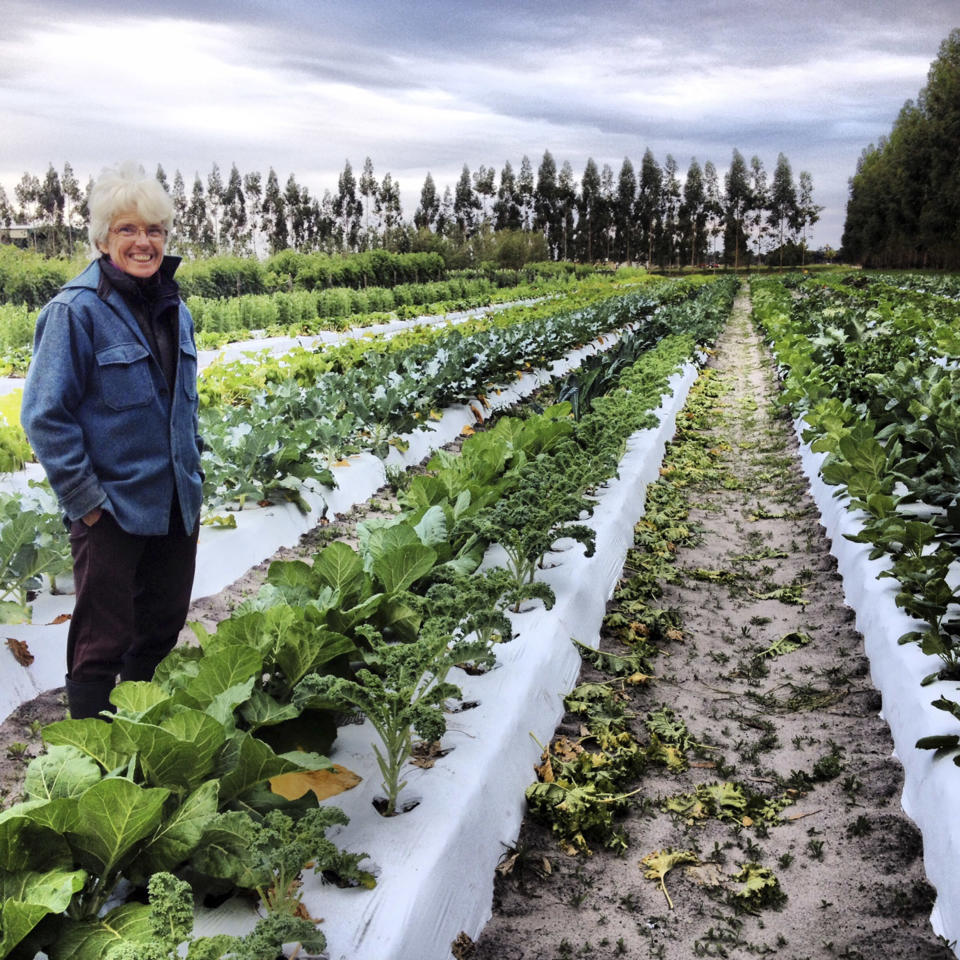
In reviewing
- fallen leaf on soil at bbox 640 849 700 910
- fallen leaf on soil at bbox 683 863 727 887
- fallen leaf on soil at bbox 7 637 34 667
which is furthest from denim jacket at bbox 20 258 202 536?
fallen leaf on soil at bbox 683 863 727 887

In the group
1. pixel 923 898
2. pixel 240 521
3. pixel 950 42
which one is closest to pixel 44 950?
pixel 923 898

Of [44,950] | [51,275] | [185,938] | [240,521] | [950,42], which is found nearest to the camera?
Result: [185,938]

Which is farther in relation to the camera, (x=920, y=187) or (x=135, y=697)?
(x=920, y=187)

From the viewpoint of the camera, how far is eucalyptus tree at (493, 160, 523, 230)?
9388 cm

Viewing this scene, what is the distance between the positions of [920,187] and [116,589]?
6482cm

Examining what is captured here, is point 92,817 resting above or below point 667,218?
below

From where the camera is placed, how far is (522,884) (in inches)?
95.4

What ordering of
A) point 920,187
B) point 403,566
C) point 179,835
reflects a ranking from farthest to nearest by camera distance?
point 920,187
point 403,566
point 179,835

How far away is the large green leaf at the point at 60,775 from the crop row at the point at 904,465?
2336 mm

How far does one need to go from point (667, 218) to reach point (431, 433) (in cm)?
9051

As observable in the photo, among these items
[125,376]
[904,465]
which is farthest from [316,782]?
[904,465]

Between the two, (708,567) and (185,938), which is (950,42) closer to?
(708,567)

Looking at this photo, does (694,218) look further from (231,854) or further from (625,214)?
(231,854)

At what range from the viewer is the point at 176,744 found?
1.78 meters
